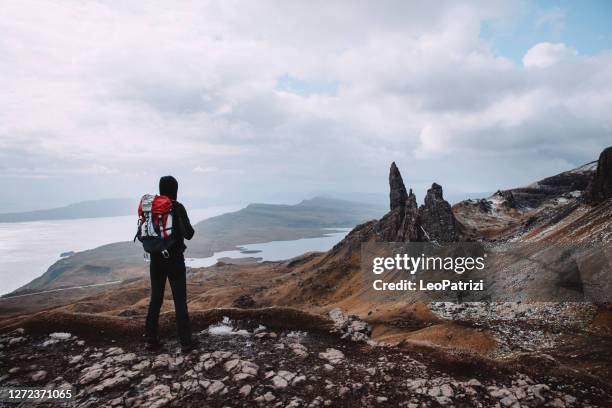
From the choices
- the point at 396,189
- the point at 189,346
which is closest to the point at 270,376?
the point at 189,346

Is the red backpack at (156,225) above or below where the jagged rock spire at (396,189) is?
below

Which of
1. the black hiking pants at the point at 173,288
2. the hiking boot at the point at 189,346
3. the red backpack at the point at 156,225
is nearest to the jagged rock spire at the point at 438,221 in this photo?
the hiking boot at the point at 189,346

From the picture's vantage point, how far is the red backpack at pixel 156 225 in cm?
877

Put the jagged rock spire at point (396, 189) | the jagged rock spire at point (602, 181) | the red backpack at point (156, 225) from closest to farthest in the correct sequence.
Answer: the red backpack at point (156, 225) < the jagged rock spire at point (602, 181) < the jagged rock spire at point (396, 189)

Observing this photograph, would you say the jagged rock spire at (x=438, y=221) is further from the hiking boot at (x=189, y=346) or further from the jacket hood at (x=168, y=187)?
the jacket hood at (x=168, y=187)

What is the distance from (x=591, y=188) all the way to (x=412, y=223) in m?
25.4

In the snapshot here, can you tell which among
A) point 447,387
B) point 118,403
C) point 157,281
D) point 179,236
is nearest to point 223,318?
point 157,281

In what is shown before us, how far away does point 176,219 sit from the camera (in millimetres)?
9070

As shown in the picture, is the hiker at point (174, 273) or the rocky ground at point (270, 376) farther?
the hiker at point (174, 273)

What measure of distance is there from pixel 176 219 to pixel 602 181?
42044mm

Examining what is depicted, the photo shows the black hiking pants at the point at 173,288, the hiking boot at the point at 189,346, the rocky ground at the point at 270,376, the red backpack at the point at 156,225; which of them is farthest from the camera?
the black hiking pants at the point at 173,288

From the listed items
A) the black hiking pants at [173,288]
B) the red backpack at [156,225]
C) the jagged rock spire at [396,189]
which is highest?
the jagged rock spire at [396,189]

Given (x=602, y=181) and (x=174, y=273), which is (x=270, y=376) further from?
(x=602, y=181)

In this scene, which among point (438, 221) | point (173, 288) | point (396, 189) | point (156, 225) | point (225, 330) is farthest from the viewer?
point (396, 189)
